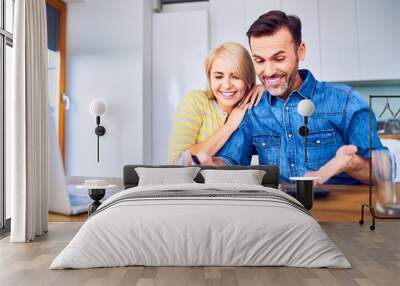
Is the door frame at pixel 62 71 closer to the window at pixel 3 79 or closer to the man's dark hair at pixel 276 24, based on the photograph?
the window at pixel 3 79

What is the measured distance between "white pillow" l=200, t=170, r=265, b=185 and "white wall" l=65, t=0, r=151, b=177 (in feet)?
5.08

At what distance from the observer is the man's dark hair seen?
6.23 metres

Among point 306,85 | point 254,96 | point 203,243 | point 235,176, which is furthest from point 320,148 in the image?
point 203,243

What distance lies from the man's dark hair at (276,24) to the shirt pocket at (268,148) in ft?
4.49

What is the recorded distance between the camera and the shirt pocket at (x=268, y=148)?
608 cm

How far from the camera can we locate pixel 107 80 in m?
6.49

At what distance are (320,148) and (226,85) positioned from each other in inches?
61.4

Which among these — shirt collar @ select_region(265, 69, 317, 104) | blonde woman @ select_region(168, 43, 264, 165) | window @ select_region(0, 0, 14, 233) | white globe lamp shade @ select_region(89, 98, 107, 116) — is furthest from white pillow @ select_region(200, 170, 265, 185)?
window @ select_region(0, 0, 14, 233)

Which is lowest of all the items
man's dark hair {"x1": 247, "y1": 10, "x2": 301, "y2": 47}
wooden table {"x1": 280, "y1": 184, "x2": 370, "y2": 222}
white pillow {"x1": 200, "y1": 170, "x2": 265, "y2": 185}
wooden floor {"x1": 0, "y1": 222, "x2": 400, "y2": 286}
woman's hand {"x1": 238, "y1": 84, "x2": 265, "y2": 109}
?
wooden floor {"x1": 0, "y1": 222, "x2": 400, "y2": 286}

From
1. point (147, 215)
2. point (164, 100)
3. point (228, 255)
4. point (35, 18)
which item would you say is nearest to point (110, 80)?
point (164, 100)

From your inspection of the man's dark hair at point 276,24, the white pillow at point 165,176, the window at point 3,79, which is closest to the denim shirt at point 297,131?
the man's dark hair at point 276,24

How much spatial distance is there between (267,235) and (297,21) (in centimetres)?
394

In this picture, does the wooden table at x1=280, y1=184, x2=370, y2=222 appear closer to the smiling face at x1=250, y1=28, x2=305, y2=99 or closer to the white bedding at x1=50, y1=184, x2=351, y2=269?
the smiling face at x1=250, y1=28, x2=305, y2=99

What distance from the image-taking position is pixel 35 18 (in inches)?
180
